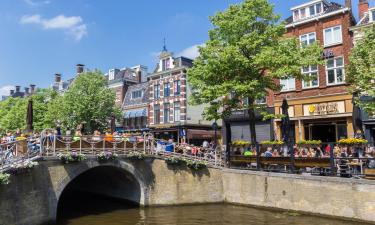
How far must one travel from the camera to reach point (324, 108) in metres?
25.6

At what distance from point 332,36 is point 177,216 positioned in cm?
1836

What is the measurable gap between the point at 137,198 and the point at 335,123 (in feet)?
50.8

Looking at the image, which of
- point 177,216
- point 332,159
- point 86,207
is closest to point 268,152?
point 332,159

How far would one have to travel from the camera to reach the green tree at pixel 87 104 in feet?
115

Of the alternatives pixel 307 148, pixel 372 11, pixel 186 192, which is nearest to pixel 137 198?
pixel 186 192

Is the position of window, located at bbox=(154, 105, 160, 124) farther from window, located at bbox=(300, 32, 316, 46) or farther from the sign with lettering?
window, located at bbox=(300, 32, 316, 46)

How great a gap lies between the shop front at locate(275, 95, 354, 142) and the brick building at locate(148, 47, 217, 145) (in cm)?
1250

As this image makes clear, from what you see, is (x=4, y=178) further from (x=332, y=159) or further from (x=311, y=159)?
(x=332, y=159)

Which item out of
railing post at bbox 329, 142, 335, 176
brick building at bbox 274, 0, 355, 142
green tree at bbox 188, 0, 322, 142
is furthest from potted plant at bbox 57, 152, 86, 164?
brick building at bbox 274, 0, 355, 142

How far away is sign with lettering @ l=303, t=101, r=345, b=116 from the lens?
981 inches

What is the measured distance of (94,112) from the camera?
3547cm

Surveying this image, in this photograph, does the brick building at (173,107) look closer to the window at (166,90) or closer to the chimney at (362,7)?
the window at (166,90)

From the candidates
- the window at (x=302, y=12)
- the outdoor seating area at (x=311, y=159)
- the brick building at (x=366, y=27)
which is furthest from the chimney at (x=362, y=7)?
the outdoor seating area at (x=311, y=159)

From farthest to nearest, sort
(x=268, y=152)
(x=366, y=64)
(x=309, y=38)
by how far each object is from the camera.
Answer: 1. (x=309, y=38)
2. (x=268, y=152)
3. (x=366, y=64)
